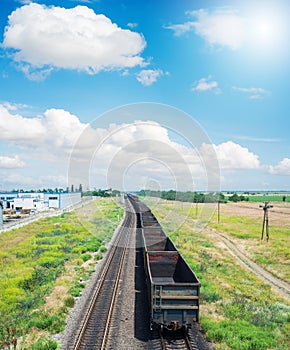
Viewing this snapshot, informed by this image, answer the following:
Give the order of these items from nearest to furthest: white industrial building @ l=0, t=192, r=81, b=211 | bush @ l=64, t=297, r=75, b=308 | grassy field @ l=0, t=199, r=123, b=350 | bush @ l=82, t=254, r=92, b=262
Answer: grassy field @ l=0, t=199, r=123, b=350 → bush @ l=64, t=297, r=75, b=308 → bush @ l=82, t=254, r=92, b=262 → white industrial building @ l=0, t=192, r=81, b=211

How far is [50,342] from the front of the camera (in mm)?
10867

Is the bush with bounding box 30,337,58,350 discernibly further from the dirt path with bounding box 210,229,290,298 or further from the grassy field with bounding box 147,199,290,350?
the dirt path with bounding box 210,229,290,298

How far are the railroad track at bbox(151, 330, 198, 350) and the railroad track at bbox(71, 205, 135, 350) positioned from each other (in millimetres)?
1776

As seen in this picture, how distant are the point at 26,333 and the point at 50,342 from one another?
1722mm

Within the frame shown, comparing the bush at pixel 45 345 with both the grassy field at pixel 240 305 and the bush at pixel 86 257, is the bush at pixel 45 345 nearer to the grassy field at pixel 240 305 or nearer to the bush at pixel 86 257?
the grassy field at pixel 240 305

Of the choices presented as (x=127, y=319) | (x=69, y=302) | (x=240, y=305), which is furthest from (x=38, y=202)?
(x=240, y=305)

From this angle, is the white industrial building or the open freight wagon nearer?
the open freight wagon

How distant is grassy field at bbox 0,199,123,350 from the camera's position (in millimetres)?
12191

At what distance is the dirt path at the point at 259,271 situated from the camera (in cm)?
1945

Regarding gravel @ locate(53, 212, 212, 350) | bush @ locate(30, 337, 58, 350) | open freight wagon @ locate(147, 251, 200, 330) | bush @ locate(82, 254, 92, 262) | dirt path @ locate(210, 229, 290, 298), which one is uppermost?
open freight wagon @ locate(147, 251, 200, 330)

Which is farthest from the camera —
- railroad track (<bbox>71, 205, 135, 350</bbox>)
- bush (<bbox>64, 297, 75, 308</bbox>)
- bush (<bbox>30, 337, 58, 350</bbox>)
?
bush (<bbox>64, 297, 75, 308</bbox>)

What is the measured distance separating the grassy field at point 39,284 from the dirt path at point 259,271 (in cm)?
1153

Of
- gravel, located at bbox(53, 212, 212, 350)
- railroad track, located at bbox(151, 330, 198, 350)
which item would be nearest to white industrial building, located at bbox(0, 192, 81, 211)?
gravel, located at bbox(53, 212, 212, 350)

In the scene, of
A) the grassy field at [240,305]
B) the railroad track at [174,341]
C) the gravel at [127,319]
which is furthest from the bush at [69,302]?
the grassy field at [240,305]
